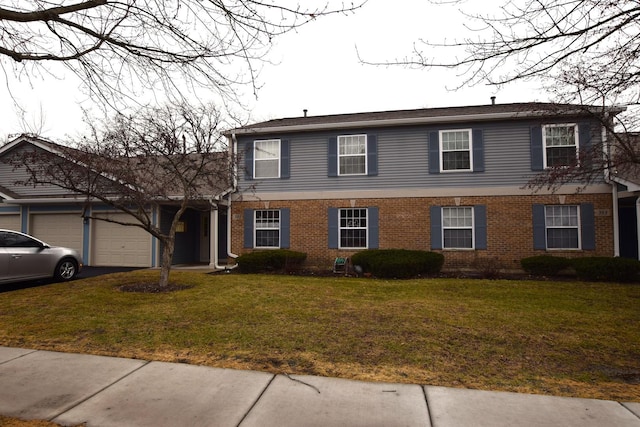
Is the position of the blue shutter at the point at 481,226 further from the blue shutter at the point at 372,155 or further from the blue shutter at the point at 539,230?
the blue shutter at the point at 372,155

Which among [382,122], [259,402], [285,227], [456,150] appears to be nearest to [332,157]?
[382,122]

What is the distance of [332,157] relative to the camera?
14.4 meters

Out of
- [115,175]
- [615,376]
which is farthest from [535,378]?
[115,175]

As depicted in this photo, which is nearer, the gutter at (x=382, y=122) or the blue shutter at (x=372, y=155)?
the gutter at (x=382, y=122)

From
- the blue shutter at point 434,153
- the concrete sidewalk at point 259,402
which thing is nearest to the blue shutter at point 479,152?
the blue shutter at point 434,153

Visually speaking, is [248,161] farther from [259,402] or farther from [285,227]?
[259,402]

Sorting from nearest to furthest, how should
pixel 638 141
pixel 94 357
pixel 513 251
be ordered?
pixel 94 357
pixel 638 141
pixel 513 251

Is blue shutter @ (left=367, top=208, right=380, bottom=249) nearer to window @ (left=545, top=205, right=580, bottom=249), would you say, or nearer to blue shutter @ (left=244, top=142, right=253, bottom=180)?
blue shutter @ (left=244, top=142, right=253, bottom=180)

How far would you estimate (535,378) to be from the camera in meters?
4.14

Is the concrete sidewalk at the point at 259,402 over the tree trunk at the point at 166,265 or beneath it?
beneath

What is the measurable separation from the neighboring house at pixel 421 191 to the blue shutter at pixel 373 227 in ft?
0.12

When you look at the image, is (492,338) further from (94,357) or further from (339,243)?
(339,243)

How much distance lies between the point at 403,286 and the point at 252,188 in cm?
700

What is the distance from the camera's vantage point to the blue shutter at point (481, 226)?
43.0 feet
